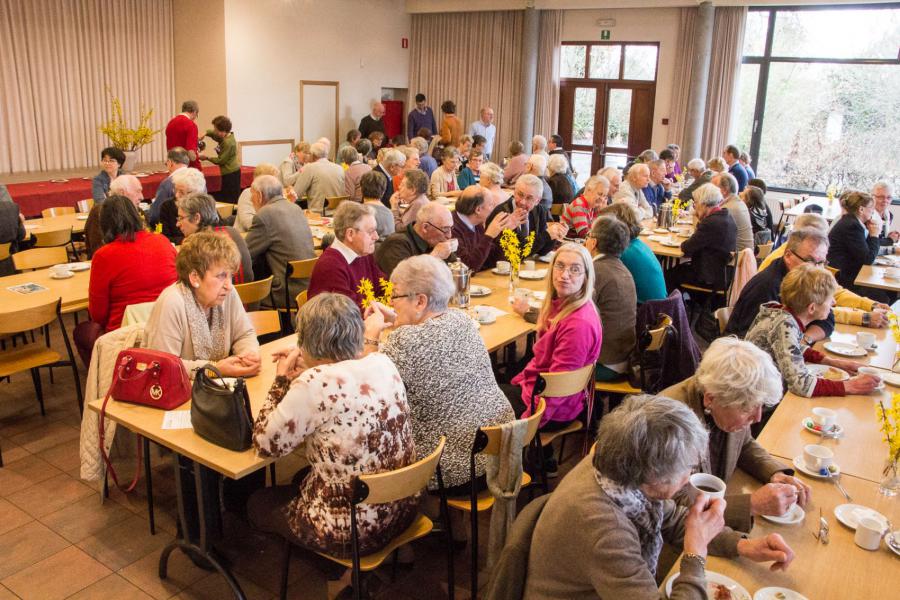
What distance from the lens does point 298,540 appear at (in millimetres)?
2707

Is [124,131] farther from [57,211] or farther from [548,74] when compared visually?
[548,74]

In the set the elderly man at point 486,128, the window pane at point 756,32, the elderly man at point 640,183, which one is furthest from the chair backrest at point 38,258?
the window pane at point 756,32

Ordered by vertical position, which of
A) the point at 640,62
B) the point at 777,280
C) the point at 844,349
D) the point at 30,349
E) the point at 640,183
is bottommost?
the point at 30,349

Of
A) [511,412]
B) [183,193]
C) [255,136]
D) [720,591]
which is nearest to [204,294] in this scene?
[511,412]

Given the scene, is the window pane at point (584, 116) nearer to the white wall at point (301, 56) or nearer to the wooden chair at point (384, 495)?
the white wall at point (301, 56)

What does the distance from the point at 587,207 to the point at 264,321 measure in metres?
3.67

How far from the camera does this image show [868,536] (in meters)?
2.27

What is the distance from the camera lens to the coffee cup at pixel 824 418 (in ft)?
10.0

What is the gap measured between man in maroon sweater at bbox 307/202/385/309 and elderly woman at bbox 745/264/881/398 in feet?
7.00

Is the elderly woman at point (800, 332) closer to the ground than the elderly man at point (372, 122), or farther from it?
closer to the ground

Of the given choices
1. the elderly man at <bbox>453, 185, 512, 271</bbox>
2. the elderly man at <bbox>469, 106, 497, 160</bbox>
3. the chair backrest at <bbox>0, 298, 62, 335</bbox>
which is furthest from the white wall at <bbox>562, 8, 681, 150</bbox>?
the chair backrest at <bbox>0, 298, 62, 335</bbox>

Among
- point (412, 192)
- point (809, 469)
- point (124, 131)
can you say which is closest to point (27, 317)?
point (412, 192)

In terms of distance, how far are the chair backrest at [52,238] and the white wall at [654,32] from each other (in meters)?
10.1

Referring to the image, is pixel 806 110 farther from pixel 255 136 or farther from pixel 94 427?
pixel 94 427
